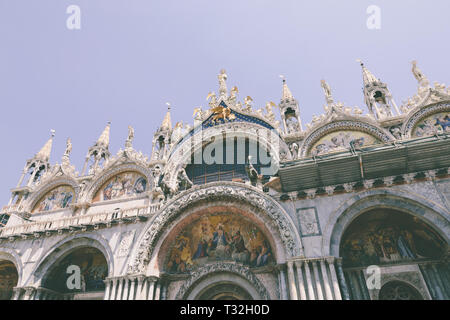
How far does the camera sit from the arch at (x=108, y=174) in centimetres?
1811

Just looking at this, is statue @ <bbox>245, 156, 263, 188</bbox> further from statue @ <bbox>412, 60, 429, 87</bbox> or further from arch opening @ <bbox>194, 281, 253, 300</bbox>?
statue @ <bbox>412, 60, 429, 87</bbox>

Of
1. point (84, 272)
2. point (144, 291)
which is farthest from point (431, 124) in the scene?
point (84, 272)

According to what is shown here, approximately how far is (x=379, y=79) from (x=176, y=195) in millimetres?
15196

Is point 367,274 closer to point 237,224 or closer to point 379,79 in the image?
point 237,224

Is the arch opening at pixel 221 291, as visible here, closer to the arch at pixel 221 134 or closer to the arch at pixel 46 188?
the arch at pixel 221 134

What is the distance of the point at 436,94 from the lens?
561 inches

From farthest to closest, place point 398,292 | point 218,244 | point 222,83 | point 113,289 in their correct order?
point 222,83, point 218,244, point 113,289, point 398,292

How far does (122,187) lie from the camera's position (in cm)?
1825

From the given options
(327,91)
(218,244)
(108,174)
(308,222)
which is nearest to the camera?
(308,222)

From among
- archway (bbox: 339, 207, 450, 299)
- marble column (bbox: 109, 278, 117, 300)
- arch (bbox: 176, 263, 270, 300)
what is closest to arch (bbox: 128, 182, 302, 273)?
marble column (bbox: 109, 278, 117, 300)

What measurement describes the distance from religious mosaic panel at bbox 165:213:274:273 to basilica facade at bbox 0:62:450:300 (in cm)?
5

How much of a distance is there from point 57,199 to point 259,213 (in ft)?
50.1

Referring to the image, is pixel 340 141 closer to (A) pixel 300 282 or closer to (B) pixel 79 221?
(A) pixel 300 282
